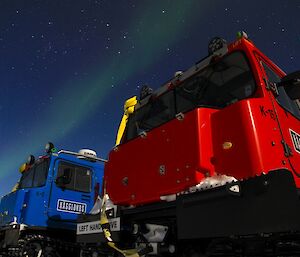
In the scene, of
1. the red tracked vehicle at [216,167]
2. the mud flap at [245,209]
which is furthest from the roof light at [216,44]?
the mud flap at [245,209]

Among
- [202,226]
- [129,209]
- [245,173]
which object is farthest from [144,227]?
[245,173]

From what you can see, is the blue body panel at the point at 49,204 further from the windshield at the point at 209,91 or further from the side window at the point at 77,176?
the windshield at the point at 209,91

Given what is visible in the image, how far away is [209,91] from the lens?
377 centimetres

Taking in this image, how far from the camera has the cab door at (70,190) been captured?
26.5ft

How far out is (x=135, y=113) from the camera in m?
5.09

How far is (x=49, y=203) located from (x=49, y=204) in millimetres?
27

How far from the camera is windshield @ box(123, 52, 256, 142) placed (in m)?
3.43

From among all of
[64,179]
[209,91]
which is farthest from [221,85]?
[64,179]

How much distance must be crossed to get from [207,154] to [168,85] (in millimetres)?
1712

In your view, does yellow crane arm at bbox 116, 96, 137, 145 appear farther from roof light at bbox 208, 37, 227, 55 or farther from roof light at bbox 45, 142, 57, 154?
roof light at bbox 45, 142, 57, 154

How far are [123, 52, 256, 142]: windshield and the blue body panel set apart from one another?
176 inches

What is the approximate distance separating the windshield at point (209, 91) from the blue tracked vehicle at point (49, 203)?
14.6 feet

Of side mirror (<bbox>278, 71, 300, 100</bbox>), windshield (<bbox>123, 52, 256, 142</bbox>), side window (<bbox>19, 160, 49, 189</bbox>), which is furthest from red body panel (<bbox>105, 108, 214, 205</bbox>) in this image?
side window (<bbox>19, 160, 49, 189</bbox>)

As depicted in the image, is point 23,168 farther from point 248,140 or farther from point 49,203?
point 248,140
